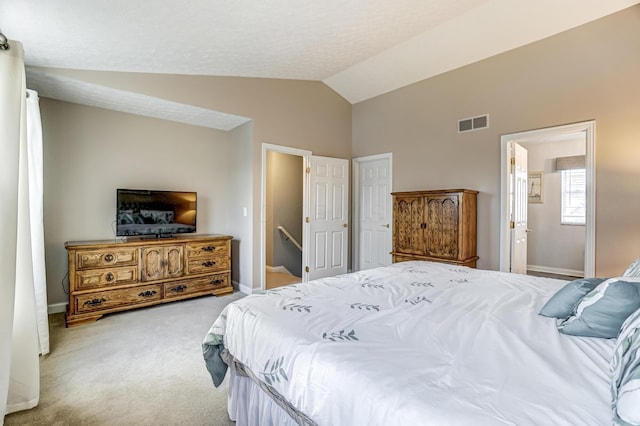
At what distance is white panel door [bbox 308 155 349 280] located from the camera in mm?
4797

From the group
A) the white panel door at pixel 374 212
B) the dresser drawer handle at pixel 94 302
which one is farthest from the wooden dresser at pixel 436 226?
the dresser drawer handle at pixel 94 302

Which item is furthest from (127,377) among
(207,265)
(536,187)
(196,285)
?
(536,187)

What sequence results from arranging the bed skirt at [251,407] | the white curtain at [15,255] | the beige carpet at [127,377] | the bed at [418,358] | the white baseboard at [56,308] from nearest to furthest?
the bed at [418,358] < the bed skirt at [251,407] < the white curtain at [15,255] < the beige carpet at [127,377] < the white baseboard at [56,308]

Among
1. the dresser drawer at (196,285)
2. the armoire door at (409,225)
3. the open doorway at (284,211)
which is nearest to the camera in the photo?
the dresser drawer at (196,285)

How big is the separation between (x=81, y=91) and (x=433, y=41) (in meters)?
4.03

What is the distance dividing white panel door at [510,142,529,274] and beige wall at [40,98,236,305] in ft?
13.5

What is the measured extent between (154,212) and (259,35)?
2442mm

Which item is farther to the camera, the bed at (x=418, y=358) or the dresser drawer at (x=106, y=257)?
the dresser drawer at (x=106, y=257)

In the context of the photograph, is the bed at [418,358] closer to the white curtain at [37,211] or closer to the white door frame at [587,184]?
the white curtain at [37,211]

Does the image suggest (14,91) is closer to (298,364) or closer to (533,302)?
(298,364)

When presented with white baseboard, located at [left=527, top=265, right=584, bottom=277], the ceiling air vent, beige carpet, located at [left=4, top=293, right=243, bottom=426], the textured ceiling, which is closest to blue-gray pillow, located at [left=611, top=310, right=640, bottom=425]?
beige carpet, located at [left=4, top=293, right=243, bottom=426]

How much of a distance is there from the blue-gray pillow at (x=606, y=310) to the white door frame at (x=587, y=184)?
254 centimetres

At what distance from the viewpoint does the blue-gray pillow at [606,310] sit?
42.3 inches

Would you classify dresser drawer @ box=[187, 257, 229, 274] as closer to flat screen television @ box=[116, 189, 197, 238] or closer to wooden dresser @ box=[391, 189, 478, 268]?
flat screen television @ box=[116, 189, 197, 238]
